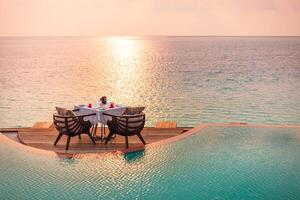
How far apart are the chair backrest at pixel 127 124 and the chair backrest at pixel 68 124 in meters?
0.74

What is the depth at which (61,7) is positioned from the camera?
94812 mm

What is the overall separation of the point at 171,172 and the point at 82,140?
2.89m

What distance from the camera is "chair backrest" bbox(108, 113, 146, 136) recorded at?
34.6 ft

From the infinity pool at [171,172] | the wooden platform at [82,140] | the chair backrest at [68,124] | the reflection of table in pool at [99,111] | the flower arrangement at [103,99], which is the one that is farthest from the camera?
the flower arrangement at [103,99]

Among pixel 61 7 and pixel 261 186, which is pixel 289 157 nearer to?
pixel 261 186

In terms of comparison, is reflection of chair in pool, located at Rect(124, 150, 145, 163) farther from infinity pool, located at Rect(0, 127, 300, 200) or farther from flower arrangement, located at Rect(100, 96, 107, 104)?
flower arrangement, located at Rect(100, 96, 107, 104)

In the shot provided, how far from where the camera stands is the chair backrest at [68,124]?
10.5 metres

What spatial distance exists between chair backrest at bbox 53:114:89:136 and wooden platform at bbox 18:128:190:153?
446 millimetres

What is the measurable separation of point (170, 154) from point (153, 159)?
0.49m

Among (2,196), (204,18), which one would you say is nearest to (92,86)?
(2,196)

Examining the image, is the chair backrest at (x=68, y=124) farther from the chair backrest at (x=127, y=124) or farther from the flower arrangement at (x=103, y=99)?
the flower arrangement at (x=103, y=99)

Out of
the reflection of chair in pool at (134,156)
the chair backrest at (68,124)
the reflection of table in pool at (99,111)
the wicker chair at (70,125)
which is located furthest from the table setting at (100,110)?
the reflection of chair in pool at (134,156)

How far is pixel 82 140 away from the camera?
11.4 m

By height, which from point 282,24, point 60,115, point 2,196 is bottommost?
point 2,196
